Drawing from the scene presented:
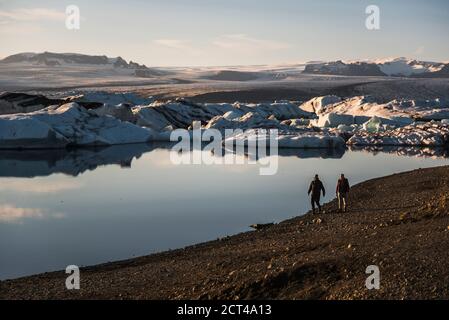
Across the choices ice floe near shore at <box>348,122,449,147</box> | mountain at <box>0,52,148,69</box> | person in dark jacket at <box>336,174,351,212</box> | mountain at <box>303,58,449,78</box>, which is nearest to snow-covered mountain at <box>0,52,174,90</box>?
mountain at <box>0,52,148,69</box>

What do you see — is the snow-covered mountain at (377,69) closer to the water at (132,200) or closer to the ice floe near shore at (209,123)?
the ice floe near shore at (209,123)

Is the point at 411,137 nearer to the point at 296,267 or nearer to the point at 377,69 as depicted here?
the point at 296,267

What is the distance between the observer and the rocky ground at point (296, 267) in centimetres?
713

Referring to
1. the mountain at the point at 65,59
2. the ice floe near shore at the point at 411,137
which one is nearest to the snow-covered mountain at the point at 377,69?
the mountain at the point at 65,59

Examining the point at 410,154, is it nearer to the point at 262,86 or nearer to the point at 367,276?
the point at 367,276

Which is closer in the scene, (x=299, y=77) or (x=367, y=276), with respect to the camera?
(x=367, y=276)

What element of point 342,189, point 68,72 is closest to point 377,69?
point 68,72

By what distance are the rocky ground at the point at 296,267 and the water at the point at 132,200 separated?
145cm

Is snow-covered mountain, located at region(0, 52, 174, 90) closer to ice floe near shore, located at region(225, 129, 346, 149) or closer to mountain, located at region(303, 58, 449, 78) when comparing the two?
mountain, located at region(303, 58, 449, 78)

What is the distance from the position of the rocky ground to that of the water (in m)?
1.45

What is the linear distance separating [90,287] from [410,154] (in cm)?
2582

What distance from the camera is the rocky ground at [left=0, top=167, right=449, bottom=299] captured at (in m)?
7.13
